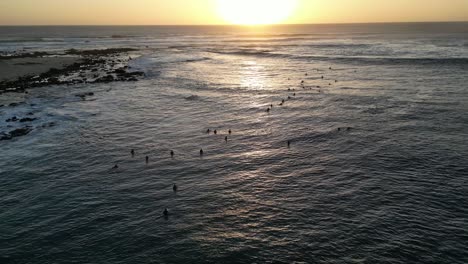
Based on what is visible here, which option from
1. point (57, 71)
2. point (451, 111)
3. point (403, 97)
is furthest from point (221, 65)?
point (451, 111)

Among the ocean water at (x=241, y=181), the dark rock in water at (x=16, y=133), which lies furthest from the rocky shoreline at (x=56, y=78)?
the ocean water at (x=241, y=181)

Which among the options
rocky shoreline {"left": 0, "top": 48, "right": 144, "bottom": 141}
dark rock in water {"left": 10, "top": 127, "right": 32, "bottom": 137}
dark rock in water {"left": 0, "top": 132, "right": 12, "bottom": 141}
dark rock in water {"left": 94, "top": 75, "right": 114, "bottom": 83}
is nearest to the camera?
dark rock in water {"left": 0, "top": 132, "right": 12, "bottom": 141}

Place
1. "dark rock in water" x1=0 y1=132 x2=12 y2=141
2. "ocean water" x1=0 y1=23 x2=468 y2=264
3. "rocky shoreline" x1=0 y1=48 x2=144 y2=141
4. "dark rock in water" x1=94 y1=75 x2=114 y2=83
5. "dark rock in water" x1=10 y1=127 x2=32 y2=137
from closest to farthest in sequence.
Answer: "ocean water" x1=0 y1=23 x2=468 y2=264 < "dark rock in water" x1=0 y1=132 x2=12 y2=141 < "dark rock in water" x1=10 y1=127 x2=32 y2=137 < "rocky shoreline" x1=0 y1=48 x2=144 y2=141 < "dark rock in water" x1=94 y1=75 x2=114 y2=83

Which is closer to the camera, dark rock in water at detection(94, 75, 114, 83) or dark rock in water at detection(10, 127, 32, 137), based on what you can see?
dark rock in water at detection(10, 127, 32, 137)

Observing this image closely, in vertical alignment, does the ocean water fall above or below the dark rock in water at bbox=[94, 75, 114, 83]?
below

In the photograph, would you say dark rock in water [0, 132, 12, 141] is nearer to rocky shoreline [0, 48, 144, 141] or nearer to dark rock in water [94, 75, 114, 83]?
Answer: rocky shoreline [0, 48, 144, 141]

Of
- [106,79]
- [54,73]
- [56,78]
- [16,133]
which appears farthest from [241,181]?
[54,73]

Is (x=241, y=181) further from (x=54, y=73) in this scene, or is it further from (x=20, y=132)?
(x=54, y=73)

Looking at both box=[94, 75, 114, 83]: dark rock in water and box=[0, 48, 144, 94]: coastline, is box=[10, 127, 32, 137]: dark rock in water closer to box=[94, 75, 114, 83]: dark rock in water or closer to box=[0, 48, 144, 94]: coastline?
box=[0, 48, 144, 94]: coastline

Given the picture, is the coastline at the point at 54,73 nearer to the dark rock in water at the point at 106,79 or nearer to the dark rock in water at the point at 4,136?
the dark rock in water at the point at 106,79

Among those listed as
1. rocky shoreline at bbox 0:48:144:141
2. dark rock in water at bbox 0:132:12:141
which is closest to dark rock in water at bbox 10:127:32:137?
rocky shoreline at bbox 0:48:144:141
